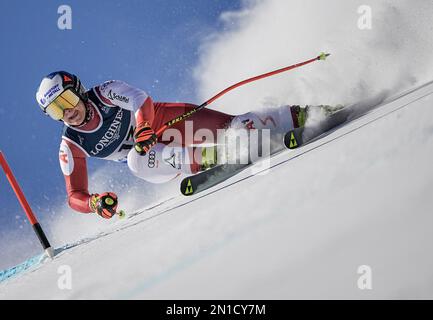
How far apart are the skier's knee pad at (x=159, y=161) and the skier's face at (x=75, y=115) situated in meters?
0.45

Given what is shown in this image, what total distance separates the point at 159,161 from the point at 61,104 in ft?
2.68

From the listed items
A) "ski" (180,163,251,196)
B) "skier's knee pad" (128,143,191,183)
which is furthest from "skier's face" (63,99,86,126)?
"ski" (180,163,251,196)

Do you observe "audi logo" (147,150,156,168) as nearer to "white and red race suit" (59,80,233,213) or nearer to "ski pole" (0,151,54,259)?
"white and red race suit" (59,80,233,213)

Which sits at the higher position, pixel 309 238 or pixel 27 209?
pixel 27 209

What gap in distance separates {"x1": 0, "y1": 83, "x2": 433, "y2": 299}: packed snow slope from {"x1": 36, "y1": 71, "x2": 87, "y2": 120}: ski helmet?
4.58ft

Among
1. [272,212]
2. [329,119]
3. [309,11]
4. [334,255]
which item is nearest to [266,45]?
[309,11]

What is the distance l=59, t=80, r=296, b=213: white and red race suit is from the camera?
3822mm

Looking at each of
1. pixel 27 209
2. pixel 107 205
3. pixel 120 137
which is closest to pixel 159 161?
pixel 120 137

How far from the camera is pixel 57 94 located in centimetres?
359

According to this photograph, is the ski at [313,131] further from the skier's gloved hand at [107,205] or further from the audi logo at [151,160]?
the skier's gloved hand at [107,205]

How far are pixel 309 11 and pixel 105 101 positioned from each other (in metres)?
4.86

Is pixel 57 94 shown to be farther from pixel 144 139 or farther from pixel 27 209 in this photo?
pixel 27 209

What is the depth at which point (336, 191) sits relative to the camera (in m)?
1.79

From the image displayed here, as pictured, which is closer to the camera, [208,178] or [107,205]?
[107,205]
